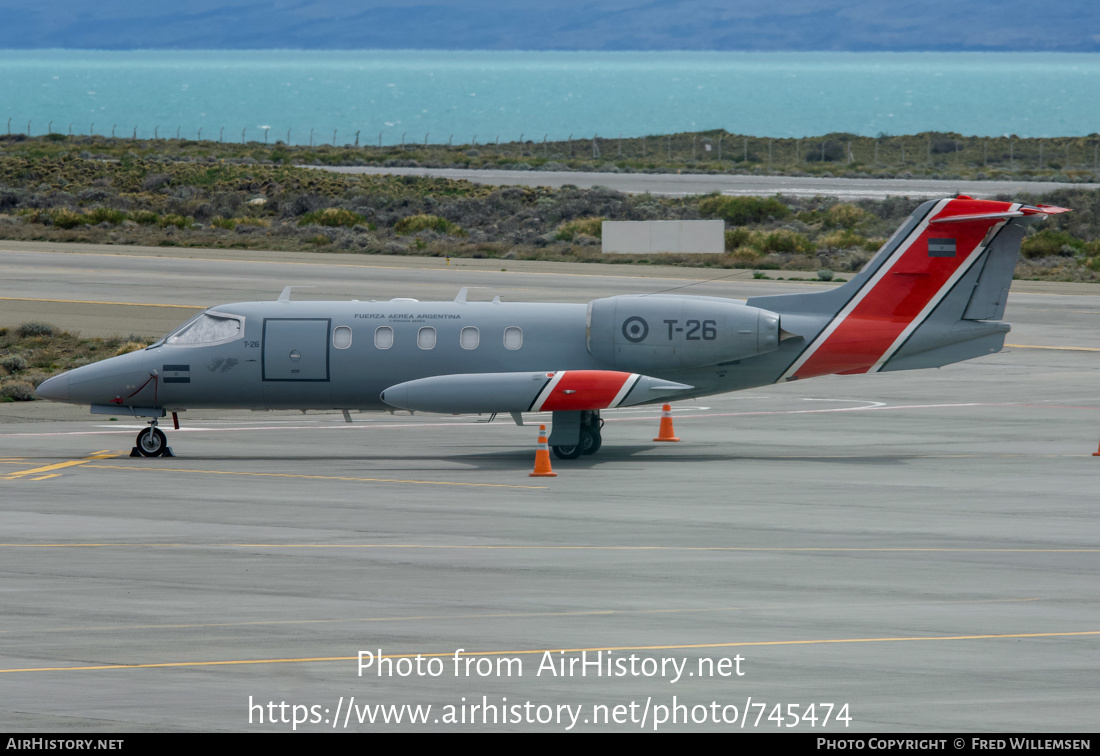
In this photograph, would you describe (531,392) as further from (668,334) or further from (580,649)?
(580,649)

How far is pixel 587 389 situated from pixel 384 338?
3516mm

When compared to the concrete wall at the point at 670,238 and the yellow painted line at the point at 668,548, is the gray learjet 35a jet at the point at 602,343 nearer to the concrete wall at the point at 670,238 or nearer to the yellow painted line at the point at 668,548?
the yellow painted line at the point at 668,548

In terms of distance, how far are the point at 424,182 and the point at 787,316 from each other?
74125mm

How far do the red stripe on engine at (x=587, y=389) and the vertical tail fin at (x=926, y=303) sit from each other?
116 inches

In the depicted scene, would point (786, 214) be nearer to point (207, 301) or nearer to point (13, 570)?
point (207, 301)

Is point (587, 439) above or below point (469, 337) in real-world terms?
below

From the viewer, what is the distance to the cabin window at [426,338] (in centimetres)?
2261

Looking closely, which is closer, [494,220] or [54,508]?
[54,508]

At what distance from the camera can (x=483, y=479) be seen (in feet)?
67.9

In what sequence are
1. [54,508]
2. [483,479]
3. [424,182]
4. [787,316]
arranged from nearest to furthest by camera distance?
1. [54,508]
2. [483,479]
3. [787,316]
4. [424,182]

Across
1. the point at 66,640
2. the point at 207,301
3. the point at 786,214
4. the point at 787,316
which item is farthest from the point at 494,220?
the point at 66,640

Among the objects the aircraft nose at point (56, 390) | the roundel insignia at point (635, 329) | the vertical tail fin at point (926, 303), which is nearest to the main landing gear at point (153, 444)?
the aircraft nose at point (56, 390)

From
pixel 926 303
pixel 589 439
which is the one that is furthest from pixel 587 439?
pixel 926 303

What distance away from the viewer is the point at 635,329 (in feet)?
73.8
